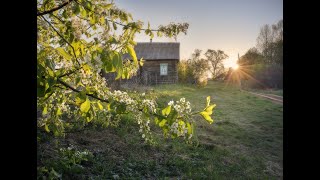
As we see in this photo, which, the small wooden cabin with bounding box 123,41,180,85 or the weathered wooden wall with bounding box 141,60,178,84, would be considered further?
the small wooden cabin with bounding box 123,41,180,85

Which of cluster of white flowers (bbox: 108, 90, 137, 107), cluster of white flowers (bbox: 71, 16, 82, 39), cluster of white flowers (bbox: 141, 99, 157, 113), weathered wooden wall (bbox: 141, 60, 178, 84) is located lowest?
cluster of white flowers (bbox: 141, 99, 157, 113)

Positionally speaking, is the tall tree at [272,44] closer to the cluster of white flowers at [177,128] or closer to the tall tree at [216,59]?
the tall tree at [216,59]

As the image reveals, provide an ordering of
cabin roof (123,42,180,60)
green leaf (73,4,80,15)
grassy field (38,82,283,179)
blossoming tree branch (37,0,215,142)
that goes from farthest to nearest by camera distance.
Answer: cabin roof (123,42,180,60), grassy field (38,82,283,179), green leaf (73,4,80,15), blossoming tree branch (37,0,215,142)

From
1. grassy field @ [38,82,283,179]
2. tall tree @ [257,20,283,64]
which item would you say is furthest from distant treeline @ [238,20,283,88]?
grassy field @ [38,82,283,179]

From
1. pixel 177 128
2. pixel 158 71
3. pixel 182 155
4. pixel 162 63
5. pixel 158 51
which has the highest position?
pixel 158 51

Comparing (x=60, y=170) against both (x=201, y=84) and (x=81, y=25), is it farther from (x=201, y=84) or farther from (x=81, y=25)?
(x=201, y=84)

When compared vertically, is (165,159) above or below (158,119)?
below

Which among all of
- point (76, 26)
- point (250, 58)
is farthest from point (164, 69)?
point (76, 26)

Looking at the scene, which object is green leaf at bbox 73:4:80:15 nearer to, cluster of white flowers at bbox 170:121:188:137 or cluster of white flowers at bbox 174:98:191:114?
cluster of white flowers at bbox 174:98:191:114

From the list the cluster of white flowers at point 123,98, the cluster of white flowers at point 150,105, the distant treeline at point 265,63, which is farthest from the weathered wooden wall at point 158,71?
the cluster of white flowers at point 150,105

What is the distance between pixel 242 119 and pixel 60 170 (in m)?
11.5

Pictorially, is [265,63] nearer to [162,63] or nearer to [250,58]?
[250,58]

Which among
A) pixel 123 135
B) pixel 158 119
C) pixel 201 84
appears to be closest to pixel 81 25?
pixel 158 119
